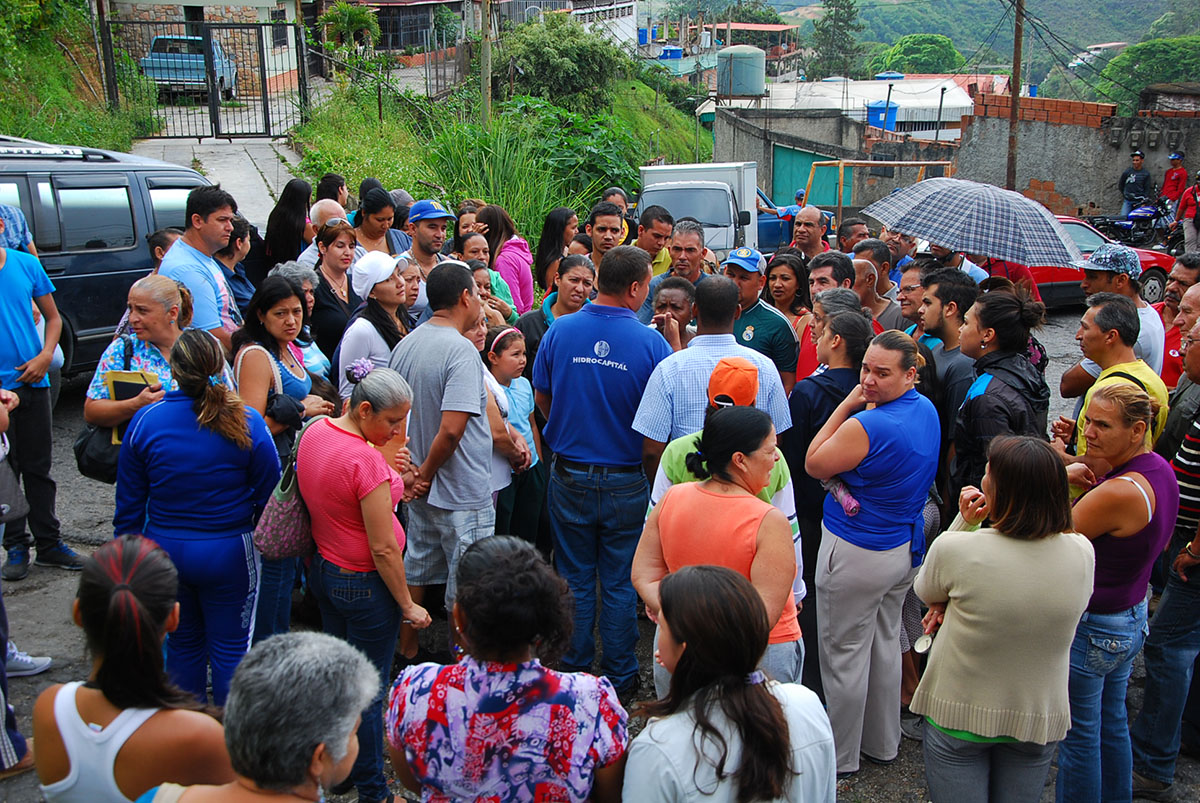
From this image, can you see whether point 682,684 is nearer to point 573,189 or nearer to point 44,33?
point 573,189

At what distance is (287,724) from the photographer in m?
1.96

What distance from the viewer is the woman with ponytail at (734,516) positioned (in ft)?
9.84

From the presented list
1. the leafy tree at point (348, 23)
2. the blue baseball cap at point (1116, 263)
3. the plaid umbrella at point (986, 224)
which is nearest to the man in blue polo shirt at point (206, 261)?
the plaid umbrella at point (986, 224)

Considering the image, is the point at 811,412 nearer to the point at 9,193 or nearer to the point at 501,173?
the point at 9,193

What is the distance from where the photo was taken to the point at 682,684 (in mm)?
2250

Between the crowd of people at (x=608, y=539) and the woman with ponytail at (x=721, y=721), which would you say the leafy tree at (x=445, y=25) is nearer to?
the crowd of people at (x=608, y=539)

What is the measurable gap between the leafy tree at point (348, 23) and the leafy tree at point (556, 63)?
20.4ft

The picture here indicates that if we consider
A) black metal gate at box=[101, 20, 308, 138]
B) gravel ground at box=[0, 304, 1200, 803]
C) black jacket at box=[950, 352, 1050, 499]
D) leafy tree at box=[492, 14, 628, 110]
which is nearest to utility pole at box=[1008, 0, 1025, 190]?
leafy tree at box=[492, 14, 628, 110]

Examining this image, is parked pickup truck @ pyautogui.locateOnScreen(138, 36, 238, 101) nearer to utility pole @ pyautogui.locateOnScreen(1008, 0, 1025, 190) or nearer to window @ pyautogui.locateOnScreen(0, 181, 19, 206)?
window @ pyautogui.locateOnScreen(0, 181, 19, 206)

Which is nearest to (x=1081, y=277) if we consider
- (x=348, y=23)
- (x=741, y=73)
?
(x=348, y=23)

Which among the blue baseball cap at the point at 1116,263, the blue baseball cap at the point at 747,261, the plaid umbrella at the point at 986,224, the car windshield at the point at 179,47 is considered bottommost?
the blue baseball cap at the point at 1116,263

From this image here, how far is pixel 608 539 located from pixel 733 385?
1303mm

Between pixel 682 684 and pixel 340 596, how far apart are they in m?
1.75

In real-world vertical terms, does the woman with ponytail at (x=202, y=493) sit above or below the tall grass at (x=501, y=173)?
below
